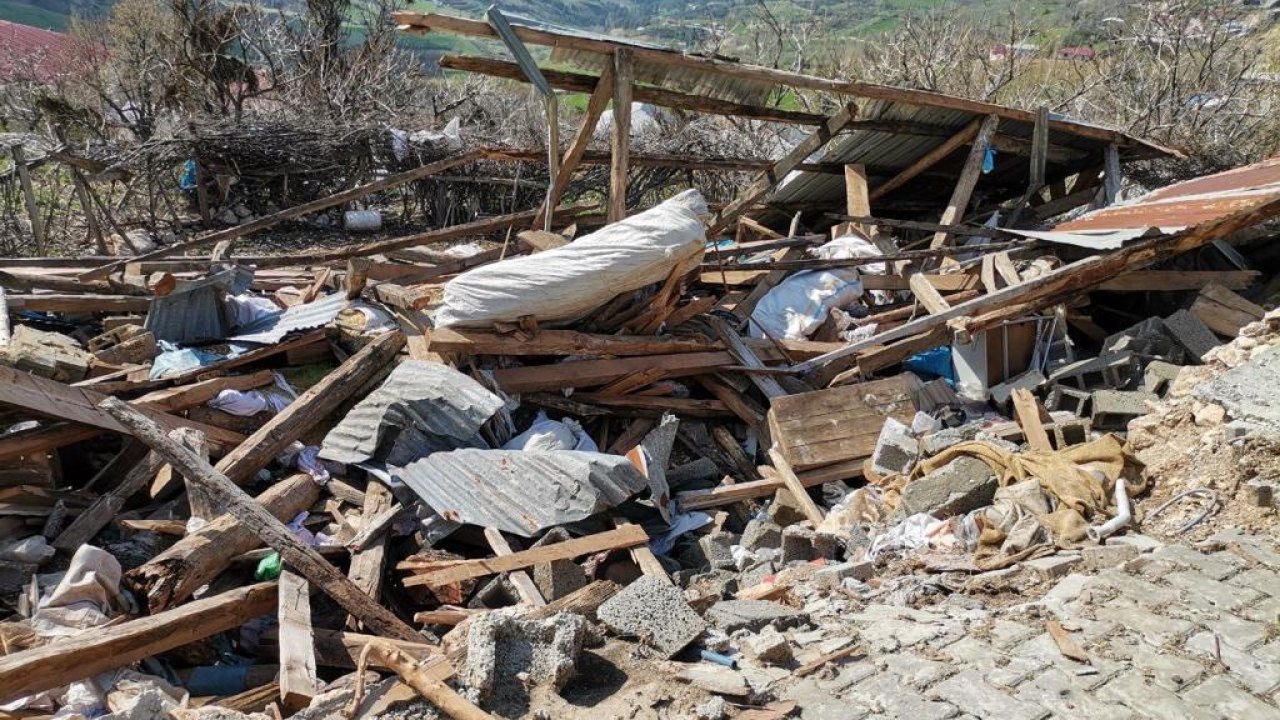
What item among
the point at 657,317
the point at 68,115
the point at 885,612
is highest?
the point at 68,115

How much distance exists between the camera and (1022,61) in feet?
58.8

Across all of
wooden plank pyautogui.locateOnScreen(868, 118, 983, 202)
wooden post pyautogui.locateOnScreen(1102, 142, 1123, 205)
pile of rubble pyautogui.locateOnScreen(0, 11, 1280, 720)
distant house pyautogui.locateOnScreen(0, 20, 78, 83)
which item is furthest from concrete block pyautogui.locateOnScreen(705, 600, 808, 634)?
distant house pyautogui.locateOnScreen(0, 20, 78, 83)

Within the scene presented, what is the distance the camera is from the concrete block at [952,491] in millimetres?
5168

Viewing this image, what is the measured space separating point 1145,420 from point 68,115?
17726 mm

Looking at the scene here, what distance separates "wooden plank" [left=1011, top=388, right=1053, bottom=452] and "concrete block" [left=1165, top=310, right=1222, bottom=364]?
124cm

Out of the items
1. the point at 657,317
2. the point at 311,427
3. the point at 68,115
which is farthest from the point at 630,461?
the point at 68,115

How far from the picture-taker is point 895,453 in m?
6.17

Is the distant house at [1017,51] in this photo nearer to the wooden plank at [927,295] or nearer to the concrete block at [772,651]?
the wooden plank at [927,295]

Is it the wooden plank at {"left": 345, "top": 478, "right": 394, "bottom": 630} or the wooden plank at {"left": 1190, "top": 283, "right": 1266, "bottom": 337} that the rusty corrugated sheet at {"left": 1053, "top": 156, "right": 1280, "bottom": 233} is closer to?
the wooden plank at {"left": 1190, "top": 283, "right": 1266, "bottom": 337}

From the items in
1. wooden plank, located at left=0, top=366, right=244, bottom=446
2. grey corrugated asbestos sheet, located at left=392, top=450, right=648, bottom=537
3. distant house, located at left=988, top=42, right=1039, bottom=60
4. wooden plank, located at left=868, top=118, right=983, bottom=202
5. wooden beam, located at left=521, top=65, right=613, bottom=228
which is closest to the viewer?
wooden plank, located at left=0, top=366, right=244, bottom=446

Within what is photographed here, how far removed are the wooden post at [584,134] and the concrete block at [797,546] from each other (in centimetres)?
356

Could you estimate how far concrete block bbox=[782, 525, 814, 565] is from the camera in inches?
205

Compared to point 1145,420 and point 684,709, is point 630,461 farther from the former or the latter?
point 1145,420

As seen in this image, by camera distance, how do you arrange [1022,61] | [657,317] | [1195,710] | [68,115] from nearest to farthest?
1. [1195,710]
2. [657,317]
3. [68,115]
4. [1022,61]
